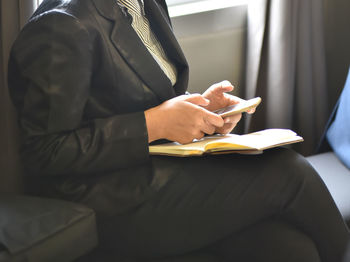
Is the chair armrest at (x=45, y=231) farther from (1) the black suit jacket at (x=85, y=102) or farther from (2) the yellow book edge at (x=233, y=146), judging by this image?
(2) the yellow book edge at (x=233, y=146)

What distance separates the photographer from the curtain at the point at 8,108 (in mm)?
1018

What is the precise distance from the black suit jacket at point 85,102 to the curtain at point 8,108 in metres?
0.19

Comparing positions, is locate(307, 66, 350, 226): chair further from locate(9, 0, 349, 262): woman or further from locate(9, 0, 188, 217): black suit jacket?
locate(9, 0, 188, 217): black suit jacket

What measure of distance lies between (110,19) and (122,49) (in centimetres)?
7

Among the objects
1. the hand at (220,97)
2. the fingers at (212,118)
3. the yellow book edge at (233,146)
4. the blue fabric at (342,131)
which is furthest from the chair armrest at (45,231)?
the blue fabric at (342,131)

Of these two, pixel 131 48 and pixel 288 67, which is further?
pixel 288 67

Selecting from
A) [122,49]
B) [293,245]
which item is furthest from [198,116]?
[293,245]

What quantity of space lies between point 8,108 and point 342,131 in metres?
1.17

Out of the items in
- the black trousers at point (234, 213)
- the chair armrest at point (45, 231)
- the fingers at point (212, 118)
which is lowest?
the black trousers at point (234, 213)

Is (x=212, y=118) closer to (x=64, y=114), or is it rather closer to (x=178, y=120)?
(x=178, y=120)

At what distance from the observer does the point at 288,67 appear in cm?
167

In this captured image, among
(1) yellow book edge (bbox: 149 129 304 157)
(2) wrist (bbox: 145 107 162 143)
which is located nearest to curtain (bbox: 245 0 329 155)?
(1) yellow book edge (bbox: 149 129 304 157)

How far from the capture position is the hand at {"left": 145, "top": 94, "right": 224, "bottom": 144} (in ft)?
2.77

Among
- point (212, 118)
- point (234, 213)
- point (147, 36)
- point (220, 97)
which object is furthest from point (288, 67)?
point (234, 213)
